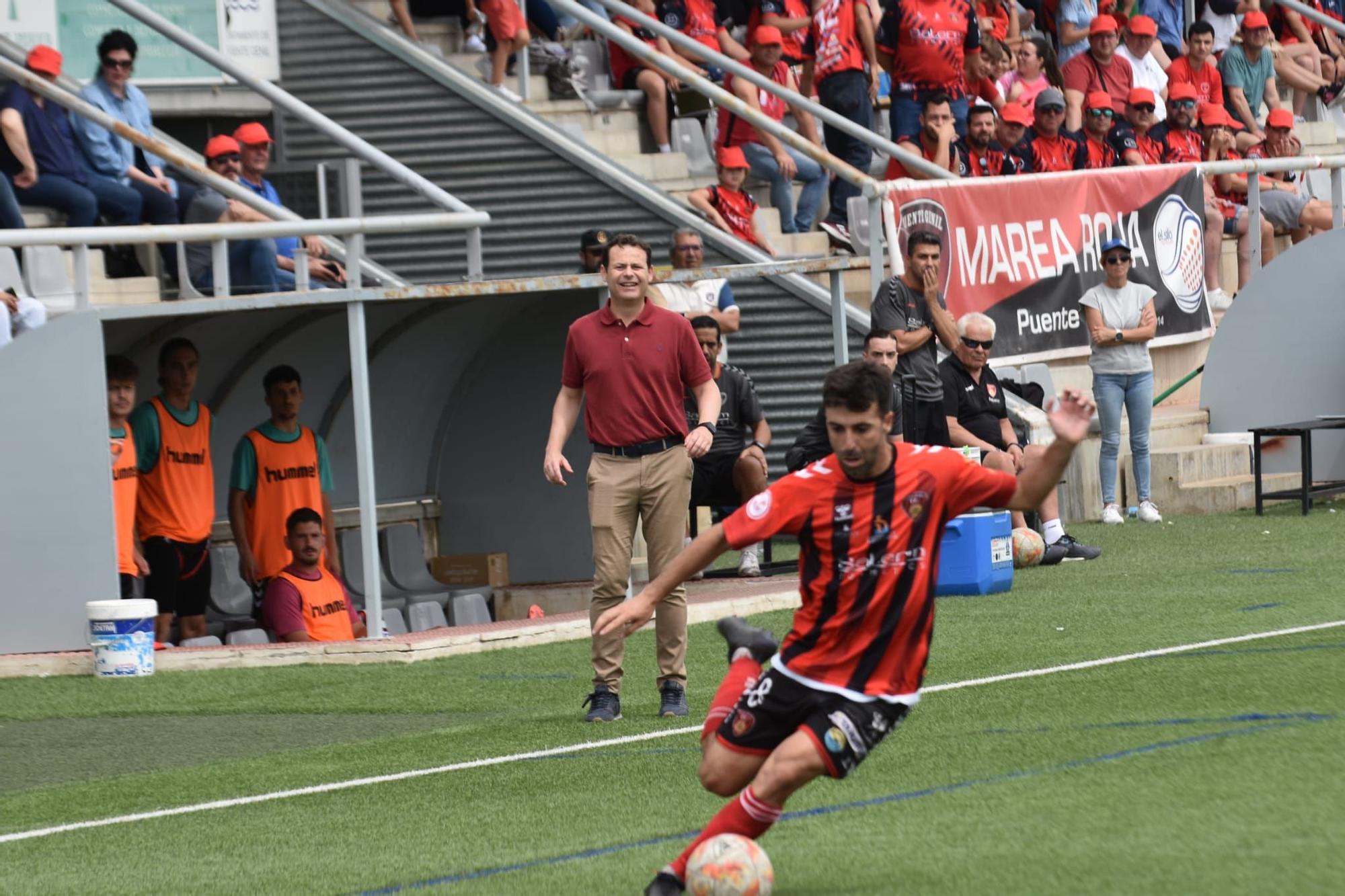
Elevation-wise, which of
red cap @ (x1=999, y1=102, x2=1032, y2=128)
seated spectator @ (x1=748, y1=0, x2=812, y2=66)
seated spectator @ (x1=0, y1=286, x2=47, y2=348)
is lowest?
seated spectator @ (x1=0, y1=286, x2=47, y2=348)

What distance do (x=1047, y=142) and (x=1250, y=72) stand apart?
533 cm

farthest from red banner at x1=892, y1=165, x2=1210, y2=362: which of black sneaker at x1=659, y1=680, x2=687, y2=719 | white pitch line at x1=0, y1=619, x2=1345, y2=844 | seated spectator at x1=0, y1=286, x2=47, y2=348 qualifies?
black sneaker at x1=659, y1=680, x2=687, y2=719

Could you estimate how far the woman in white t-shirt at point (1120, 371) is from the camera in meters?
17.0

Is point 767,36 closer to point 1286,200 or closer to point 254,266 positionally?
point 1286,200

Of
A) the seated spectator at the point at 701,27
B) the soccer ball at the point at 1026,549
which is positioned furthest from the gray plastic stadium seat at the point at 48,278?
the seated spectator at the point at 701,27

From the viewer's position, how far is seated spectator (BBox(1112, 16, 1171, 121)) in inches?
888

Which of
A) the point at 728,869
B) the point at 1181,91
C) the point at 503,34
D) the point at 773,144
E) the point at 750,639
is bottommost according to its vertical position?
the point at 728,869

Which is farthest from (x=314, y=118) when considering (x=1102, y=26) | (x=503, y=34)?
(x=1102, y=26)

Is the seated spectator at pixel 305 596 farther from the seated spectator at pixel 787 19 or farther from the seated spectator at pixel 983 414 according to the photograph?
the seated spectator at pixel 787 19

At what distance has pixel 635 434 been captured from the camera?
10.2 metres

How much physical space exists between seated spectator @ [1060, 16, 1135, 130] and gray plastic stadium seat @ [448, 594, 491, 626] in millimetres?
9339

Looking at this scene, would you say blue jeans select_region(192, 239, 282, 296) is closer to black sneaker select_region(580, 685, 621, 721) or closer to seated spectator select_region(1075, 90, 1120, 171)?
black sneaker select_region(580, 685, 621, 721)

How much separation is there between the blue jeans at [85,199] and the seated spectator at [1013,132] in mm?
7806

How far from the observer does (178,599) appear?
13695 mm
